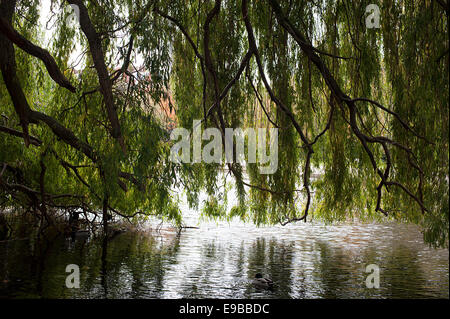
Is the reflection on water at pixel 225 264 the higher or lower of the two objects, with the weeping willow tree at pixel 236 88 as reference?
lower

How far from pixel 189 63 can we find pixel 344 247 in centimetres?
399

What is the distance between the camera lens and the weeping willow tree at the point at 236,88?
4.69 m

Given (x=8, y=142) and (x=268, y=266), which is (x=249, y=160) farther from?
(x=8, y=142)

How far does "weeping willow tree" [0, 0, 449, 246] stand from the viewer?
4.69 meters

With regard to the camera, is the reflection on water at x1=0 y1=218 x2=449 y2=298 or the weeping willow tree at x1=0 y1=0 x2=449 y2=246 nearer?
the weeping willow tree at x1=0 y1=0 x2=449 y2=246

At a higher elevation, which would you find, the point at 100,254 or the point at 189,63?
the point at 189,63

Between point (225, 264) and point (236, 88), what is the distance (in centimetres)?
241

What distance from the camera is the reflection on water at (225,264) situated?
5.89 m

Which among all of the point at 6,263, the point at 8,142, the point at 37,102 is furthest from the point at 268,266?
the point at 37,102

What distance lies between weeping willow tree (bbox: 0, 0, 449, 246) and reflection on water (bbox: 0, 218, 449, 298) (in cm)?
79

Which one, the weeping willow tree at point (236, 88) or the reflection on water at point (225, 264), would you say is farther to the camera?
the reflection on water at point (225, 264)

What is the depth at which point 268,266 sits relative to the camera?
732 centimetres

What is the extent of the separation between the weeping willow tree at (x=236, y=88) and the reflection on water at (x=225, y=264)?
2.59ft

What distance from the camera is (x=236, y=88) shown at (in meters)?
6.19
